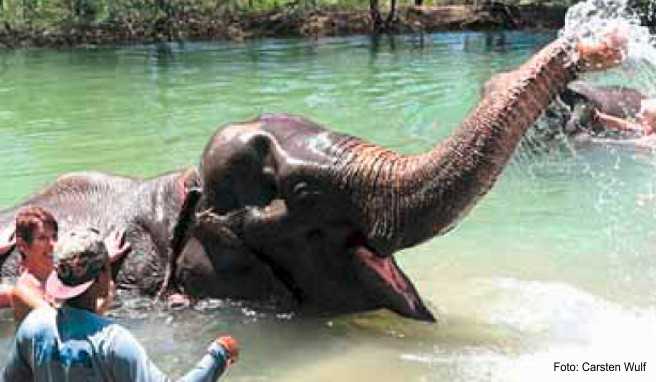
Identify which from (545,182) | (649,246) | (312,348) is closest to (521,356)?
(312,348)

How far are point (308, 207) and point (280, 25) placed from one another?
117 feet

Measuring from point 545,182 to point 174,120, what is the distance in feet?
24.7

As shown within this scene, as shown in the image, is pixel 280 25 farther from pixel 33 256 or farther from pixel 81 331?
pixel 81 331

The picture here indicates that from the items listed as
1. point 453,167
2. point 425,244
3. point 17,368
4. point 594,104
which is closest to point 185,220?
point 453,167

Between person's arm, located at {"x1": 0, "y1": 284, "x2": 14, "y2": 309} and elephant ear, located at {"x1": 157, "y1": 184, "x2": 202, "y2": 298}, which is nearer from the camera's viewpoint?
person's arm, located at {"x1": 0, "y1": 284, "x2": 14, "y2": 309}

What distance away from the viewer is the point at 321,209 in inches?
219

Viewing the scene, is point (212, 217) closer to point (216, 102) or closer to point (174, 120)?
point (174, 120)

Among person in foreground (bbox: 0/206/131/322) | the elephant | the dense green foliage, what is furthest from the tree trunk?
person in foreground (bbox: 0/206/131/322)

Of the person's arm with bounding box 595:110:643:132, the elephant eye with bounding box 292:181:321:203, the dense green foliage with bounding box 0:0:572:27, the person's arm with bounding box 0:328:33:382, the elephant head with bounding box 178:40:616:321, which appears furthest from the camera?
the dense green foliage with bounding box 0:0:572:27

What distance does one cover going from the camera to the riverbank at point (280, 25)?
3941 cm

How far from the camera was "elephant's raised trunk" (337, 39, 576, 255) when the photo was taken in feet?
16.2

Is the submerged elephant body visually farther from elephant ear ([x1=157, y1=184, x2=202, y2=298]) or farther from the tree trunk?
the tree trunk

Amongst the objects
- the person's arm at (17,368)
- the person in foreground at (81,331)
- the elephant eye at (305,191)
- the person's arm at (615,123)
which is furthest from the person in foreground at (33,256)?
the person's arm at (615,123)

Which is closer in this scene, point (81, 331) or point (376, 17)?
point (81, 331)
